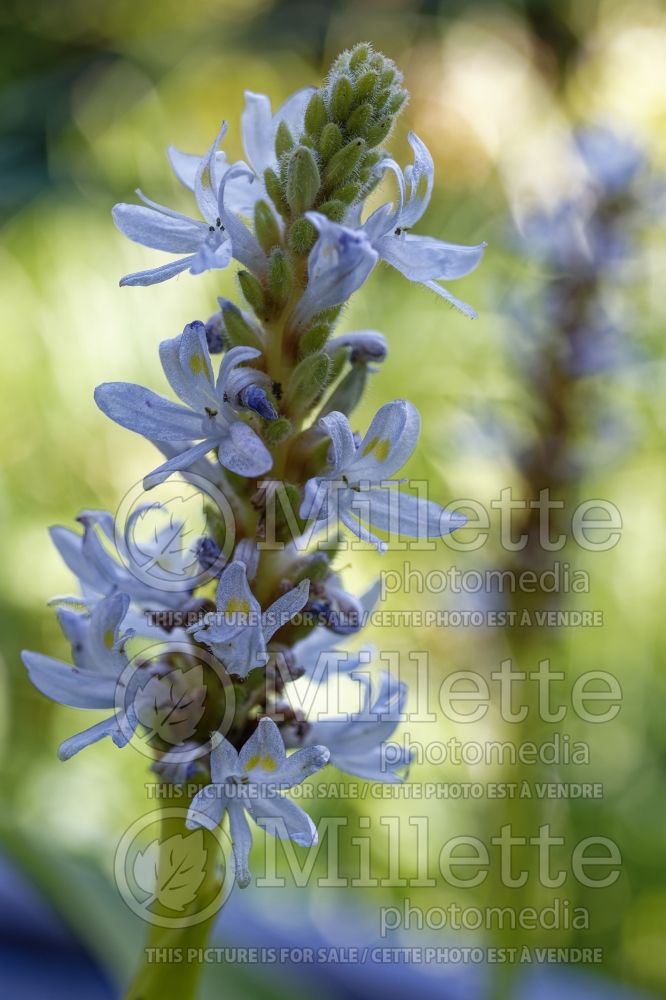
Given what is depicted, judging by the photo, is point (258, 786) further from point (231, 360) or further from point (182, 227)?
point (182, 227)

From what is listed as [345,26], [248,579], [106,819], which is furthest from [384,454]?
[345,26]

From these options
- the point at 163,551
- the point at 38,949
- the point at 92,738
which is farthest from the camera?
the point at 38,949

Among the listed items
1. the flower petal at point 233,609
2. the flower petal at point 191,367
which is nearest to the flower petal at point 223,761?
the flower petal at point 233,609

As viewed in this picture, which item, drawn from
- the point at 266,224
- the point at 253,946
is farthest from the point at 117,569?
the point at 253,946

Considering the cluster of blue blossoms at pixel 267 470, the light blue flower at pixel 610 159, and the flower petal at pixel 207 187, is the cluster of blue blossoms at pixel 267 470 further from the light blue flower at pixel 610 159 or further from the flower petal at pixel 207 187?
the light blue flower at pixel 610 159

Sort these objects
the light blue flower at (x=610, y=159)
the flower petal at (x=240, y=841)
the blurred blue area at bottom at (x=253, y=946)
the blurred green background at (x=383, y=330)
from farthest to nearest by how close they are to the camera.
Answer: the blurred green background at (x=383, y=330), the light blue flower at (x=610, y=159), the blurred blue area at bottom at (x=253, y=946), the flower petal at (x=240, y=841)

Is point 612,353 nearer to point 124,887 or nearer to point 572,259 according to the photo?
point 572,259
